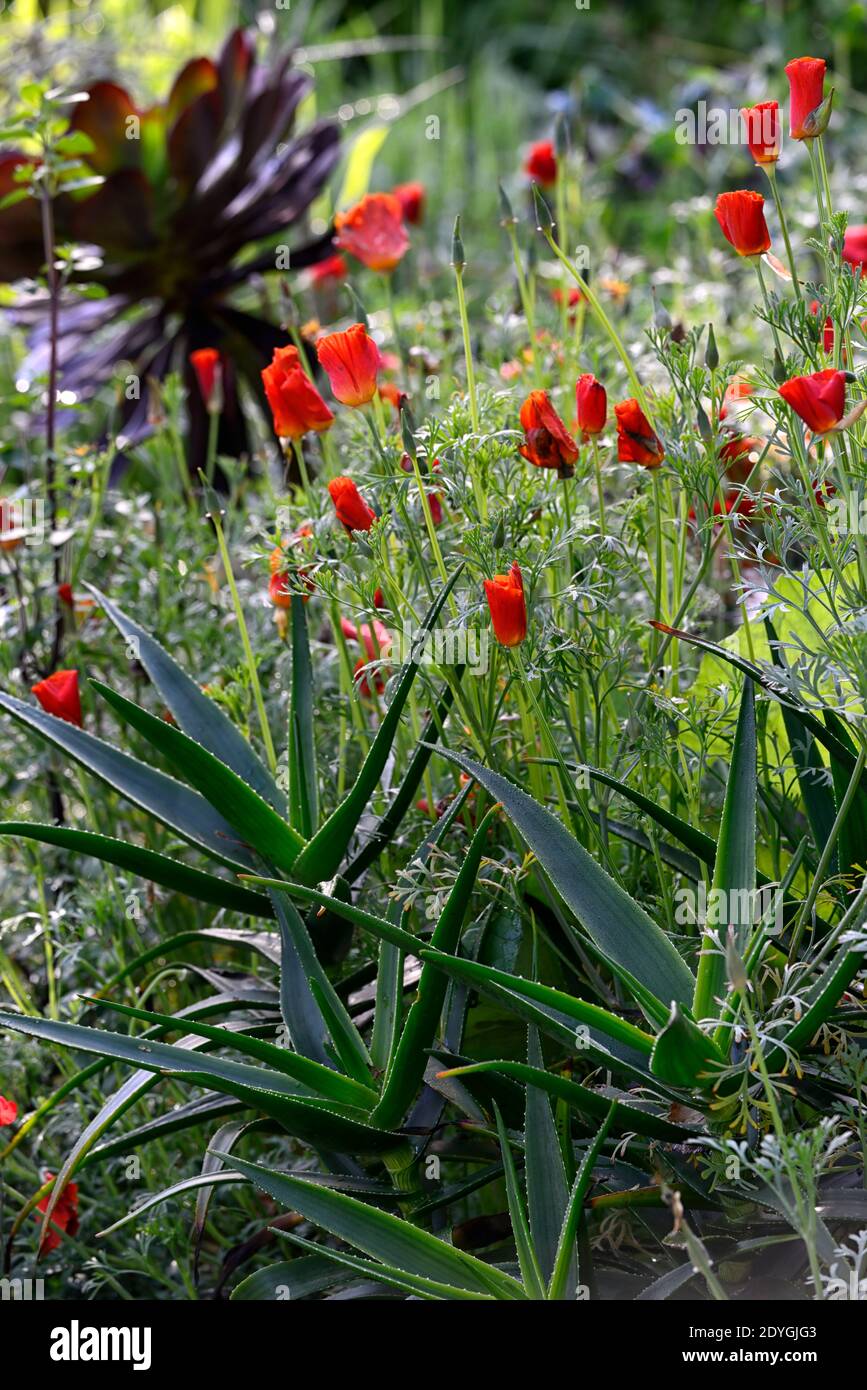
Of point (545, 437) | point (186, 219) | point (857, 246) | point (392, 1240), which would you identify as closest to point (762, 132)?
point (545, 437)

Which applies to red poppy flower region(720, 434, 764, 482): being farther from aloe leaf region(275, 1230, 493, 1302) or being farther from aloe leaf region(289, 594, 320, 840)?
aloe leaf region(275, 1230, 493, 1302)

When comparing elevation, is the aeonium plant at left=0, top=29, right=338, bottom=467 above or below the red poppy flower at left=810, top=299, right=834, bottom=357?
above

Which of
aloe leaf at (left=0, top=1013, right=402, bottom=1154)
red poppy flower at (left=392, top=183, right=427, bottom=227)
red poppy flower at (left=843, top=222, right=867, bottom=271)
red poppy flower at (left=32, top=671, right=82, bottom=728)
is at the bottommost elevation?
aloe leaf at (left=0, top=1013, right=402, bottom=1154)

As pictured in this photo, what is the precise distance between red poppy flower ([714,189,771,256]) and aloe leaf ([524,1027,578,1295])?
617 millimetres

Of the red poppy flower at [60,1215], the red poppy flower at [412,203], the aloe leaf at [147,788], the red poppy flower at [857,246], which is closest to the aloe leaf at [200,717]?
the aloe leaf at [147,788]

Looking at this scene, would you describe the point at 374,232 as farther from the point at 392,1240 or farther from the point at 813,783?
the point at 392,1240

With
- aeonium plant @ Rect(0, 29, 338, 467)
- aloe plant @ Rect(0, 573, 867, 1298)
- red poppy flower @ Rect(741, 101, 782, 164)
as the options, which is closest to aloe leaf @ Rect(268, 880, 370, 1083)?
aloe plant @ Rect(0, 573, 867, 1298)

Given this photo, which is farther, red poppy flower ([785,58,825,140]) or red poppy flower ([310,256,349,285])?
red poppy flower ([310,256,349,285])

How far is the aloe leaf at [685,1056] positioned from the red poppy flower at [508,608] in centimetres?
29

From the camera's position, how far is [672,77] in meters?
4.92

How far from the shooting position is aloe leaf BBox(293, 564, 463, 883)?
1.05 meters

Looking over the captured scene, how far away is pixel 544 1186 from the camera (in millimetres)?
940

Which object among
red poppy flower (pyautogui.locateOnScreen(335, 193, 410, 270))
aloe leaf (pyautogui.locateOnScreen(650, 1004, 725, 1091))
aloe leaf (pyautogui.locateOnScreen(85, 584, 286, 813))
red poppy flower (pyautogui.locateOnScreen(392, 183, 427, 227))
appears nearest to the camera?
aloe leaf (pyautogui.locateOnScreen(650, 1004, 725, 1091))

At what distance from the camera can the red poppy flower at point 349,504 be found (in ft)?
3.51
